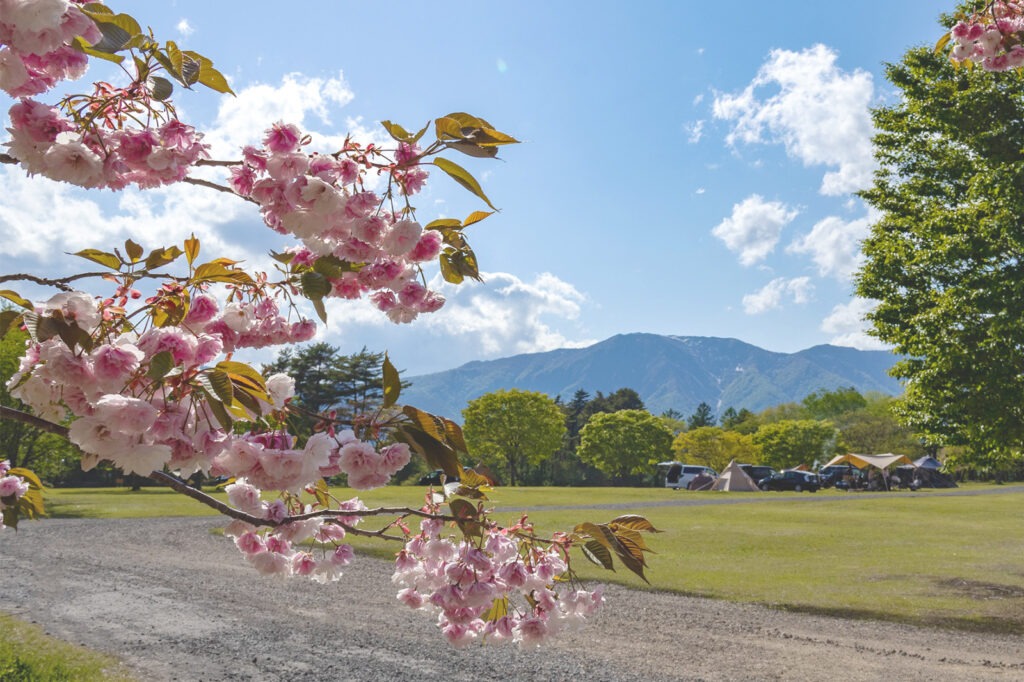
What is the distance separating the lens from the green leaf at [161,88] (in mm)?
1816

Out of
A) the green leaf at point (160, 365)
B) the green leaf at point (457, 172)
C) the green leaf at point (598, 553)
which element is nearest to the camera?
the green leaf at point (160, 365)

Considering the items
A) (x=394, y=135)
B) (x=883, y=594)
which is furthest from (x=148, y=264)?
(x=883, y=594)

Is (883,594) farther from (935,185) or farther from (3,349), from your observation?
(3,349)

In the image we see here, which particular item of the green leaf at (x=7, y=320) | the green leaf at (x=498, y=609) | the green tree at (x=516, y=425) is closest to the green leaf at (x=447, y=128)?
the green leaf at (x=7, y=320)

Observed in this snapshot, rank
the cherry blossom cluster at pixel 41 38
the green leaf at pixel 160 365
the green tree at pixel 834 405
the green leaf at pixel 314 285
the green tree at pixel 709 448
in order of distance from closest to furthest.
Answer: the cherry blossom cluster at pixel 41 38 < the green leaf at pixel 160 365 < the green leaf at pixel 314 285 < the green tree at pixel 709 448 < the green tree at pixel 834 405

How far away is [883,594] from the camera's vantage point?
11828mm

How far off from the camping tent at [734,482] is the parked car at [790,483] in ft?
4.23

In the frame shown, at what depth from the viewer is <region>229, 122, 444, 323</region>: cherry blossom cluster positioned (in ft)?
6.48

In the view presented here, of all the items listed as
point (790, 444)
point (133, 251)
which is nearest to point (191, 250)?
point (133, 251)

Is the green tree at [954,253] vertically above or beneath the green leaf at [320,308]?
above

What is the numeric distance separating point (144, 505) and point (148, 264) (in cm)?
3060

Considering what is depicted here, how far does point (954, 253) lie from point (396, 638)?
998cm

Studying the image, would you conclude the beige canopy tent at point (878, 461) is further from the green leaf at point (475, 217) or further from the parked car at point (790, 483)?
the green leaf at point (475, 217)

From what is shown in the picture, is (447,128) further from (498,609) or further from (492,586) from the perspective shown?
(498,609)
